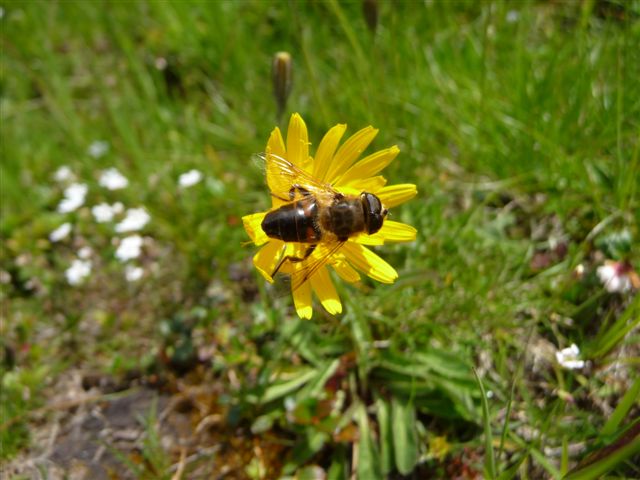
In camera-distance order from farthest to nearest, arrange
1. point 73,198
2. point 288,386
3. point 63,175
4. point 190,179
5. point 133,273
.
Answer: point 63,175
point 73,198
point 190,179
point 133,273
point 288,386

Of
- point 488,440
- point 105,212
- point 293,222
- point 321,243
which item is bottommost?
point 105,212

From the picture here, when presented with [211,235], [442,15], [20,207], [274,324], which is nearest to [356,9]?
[442,15]

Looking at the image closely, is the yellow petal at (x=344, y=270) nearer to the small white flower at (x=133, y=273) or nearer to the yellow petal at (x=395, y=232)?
the yellow petal at (x=395, y=232)

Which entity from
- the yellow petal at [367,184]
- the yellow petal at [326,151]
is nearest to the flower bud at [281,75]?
the yellow petal at [326,151]

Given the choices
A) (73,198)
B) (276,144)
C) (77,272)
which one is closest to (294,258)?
(276,144)

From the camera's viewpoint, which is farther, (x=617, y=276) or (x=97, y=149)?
(x=97, y=149)

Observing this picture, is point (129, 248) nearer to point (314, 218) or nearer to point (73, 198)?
point (73, 198)
